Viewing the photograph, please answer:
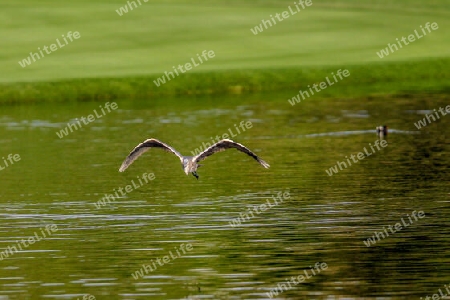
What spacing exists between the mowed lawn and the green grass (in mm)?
67

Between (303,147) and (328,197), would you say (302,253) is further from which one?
(303,147)

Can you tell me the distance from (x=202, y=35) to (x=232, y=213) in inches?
1876

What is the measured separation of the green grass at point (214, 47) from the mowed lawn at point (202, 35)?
0.07 metres

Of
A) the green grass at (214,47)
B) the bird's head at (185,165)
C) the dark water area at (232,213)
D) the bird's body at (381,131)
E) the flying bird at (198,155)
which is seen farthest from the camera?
the green grass at (214,47)

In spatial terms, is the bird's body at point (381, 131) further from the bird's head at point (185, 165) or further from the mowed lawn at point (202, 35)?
the mowed lawn at point (202, 35)

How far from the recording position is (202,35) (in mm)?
75562

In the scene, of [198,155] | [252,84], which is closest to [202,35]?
[252,84]

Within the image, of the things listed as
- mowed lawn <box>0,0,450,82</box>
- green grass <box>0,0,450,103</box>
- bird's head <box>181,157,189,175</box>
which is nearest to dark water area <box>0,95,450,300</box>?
bird's head <box>181,157,189,175</box>

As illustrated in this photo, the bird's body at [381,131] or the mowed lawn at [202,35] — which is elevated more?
the mowed lawn at [202,35]

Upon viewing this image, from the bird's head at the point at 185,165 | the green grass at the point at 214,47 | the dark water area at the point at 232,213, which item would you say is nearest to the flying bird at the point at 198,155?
the bird's head at the point at 185,165

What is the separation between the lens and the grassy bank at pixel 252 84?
64250mm

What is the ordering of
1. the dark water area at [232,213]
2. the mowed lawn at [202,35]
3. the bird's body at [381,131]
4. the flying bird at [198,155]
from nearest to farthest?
the dark water area at [232,213] < the flying bird at [198,155] < the bird's body at [381,131] < the mowed lawn at [202,35]

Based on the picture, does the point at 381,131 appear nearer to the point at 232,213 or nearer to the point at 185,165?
the point at 232,213

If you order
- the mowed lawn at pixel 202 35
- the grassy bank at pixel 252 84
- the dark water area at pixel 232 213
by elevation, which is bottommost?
the dark water area at pixel 232 213
